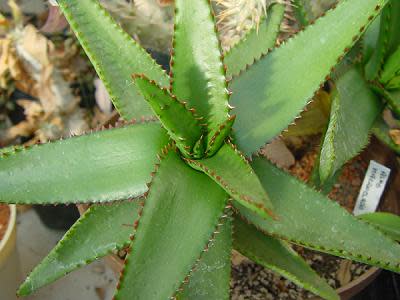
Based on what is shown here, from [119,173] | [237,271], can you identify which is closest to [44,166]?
[119,173]

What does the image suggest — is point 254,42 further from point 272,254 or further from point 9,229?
point 9,229

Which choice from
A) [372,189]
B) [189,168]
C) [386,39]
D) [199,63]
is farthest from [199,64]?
[372,189]

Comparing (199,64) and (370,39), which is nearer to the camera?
(199,64)

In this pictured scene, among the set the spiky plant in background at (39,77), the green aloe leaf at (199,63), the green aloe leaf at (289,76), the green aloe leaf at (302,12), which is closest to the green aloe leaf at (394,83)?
the green aloe leaf at (302,12)

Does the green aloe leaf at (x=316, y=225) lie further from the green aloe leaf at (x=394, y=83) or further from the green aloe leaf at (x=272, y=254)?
the green aloe leaf at (x=394, y=83)

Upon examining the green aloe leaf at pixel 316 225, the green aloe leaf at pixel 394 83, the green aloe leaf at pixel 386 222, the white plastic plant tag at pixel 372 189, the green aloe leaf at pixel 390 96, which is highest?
the green aloe leaf at pixel 394 83

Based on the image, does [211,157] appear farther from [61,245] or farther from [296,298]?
[296,298]
